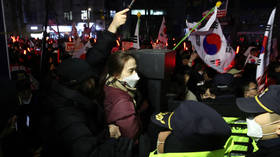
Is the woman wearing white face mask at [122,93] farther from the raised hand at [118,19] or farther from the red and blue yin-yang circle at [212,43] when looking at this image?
the red and blue yin-yang circle at [212,43]

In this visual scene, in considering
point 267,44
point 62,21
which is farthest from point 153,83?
point 62,21

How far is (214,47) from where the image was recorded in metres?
4.91

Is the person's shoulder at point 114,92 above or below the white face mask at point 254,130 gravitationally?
above

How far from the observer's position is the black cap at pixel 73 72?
1686 mm

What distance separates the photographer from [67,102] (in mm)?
1589

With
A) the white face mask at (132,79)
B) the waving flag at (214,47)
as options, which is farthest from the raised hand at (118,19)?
the waving flag at (214,47)

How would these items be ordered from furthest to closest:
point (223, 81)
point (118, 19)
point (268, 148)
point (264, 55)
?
1. point (223, 81)
2. point (264, 55)
3. point (118, 19)
4. point (268, 148)

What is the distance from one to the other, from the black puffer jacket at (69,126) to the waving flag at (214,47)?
3826 mm

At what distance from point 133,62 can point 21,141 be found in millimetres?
1625

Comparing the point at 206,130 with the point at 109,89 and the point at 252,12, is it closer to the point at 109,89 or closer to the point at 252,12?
the point at 109,89

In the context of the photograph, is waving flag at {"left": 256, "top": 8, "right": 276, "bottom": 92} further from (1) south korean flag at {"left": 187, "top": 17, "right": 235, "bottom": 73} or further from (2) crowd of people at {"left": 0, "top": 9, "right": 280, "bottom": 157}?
(2) crowd of people at {"left": 0, "top": 9, "right": 280, "bottom": 157}

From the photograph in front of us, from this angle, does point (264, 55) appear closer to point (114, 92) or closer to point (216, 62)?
point (216, 62)

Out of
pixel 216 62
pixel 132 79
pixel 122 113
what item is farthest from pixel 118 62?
pixel 216 62

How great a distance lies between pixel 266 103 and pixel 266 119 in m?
0.15
